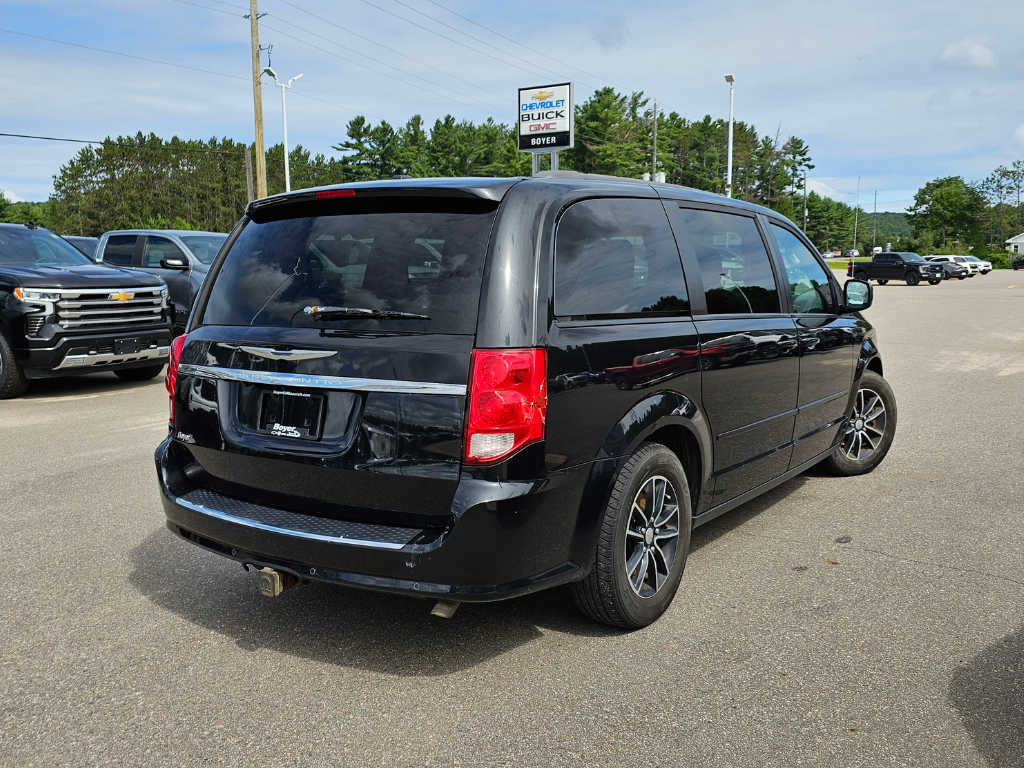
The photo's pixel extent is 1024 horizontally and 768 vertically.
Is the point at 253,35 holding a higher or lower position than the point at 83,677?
higher

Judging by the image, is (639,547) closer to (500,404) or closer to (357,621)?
(500,404)

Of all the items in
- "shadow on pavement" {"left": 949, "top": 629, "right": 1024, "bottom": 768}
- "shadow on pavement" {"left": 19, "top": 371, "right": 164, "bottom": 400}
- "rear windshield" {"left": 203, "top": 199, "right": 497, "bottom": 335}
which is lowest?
"shadow on pavement" {"left": 19, "top": 371, "right": 164, "bottom": 400}

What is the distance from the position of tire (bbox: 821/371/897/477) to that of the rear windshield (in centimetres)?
386

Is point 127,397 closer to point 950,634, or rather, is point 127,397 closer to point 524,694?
point 524,694

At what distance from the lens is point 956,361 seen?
43.1 ft

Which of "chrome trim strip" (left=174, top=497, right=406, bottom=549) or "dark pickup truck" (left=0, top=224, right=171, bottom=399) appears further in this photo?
"dark pickup truck" (left=0, top=224, right=171, bottom=399)

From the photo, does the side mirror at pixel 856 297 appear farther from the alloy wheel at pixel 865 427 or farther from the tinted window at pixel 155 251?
the tinted window at pixel 155 251

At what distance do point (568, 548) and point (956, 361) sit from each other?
38.4 feet

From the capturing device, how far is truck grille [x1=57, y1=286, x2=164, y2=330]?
9.88 metres

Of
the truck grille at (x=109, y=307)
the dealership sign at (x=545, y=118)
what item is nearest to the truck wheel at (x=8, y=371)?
the truck grille at (x=109, y=307)

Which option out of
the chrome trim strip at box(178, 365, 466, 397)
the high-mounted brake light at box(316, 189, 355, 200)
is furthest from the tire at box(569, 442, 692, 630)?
the high-mounted brake light at box(316, 189, 355, 200)

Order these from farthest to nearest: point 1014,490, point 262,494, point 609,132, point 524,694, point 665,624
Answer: point 609,132
point 1014,490
point 665,624
point 262,494
point 524,694

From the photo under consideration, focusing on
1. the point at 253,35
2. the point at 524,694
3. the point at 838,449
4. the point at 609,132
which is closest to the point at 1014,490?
the point at 838,449

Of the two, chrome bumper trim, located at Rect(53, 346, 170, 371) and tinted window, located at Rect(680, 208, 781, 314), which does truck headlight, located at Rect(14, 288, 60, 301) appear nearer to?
chrome bumper trim, located at Rect(53, 346, 170, 371)
